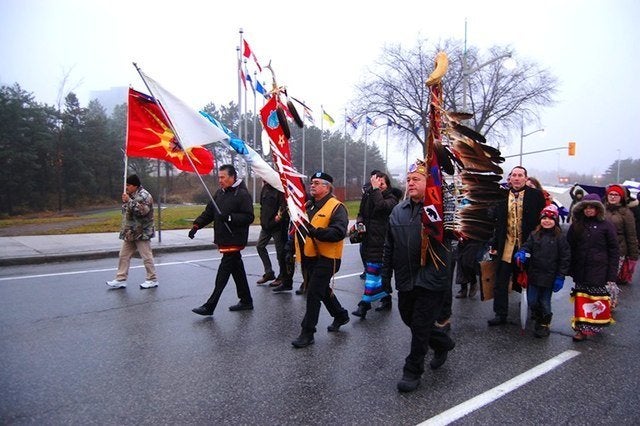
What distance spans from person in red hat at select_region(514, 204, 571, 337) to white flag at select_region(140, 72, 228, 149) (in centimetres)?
379

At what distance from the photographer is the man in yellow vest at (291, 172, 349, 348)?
15.7 feet

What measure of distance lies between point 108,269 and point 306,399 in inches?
261

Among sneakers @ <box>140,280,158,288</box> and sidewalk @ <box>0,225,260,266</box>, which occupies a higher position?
sidewalk @ <box>0,225,260,266</box>

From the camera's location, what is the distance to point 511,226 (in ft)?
18.4

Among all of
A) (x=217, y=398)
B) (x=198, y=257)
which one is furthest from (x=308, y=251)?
(x=198, y=257)

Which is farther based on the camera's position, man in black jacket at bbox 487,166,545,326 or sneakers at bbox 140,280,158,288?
sneakers at bbox 140,280,158,288

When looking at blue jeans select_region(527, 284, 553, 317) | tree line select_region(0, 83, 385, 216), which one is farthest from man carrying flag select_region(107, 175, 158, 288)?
tree line select_region(0, 83, 385, 216)

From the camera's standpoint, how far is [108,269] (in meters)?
9.02

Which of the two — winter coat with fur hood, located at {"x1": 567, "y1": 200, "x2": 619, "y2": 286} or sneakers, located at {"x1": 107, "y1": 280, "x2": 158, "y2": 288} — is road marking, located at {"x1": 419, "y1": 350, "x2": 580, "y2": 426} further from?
sneakers, located at {"x1": 107, "y1": 280, "x2": 158, "y2": 288}

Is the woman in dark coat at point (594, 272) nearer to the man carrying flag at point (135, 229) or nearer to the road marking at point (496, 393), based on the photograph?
the road marking at point (496, 393)

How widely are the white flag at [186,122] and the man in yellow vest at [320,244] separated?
1.68 metres

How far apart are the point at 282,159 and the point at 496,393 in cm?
286

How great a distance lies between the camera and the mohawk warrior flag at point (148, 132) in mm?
6691

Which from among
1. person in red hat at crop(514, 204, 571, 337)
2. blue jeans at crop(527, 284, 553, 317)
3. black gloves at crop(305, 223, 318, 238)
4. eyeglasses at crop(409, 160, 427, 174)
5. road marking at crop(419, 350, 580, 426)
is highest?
eyeglasses at crop(409, 160, 427, 174)
